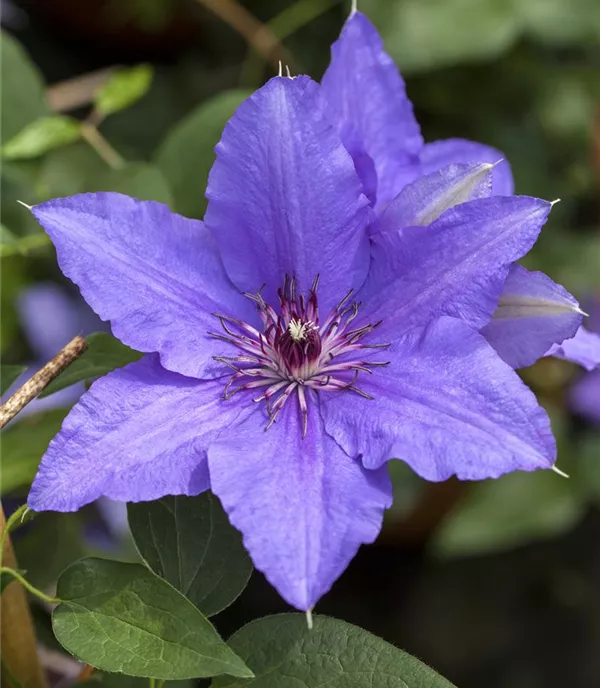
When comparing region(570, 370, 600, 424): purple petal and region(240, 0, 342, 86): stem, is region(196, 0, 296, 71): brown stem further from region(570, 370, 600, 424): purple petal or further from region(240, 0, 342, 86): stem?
region(570, 370, 600, 424): purple petal

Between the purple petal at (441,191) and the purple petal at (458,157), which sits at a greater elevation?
the purple petal at (441,191)

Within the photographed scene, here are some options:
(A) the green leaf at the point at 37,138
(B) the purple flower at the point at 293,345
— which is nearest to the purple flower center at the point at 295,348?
(B) the purple flower at the point at 293,345

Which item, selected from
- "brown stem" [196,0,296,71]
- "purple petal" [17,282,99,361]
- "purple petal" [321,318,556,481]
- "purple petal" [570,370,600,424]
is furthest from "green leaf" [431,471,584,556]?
"purple petal" [321,318,556,481]

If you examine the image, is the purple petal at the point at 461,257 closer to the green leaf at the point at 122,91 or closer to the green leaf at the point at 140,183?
the green leaf at the point at 140,183

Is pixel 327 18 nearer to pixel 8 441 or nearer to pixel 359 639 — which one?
pixel 8 441

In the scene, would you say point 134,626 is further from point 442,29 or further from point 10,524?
point 442,29

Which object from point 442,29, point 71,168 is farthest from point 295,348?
point 442,29

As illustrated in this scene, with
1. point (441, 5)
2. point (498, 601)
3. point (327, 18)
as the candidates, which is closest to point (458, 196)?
point (441, 5)
